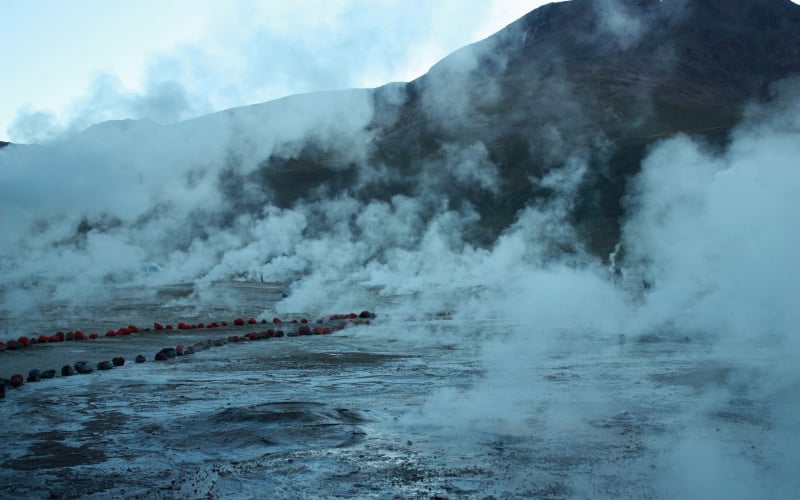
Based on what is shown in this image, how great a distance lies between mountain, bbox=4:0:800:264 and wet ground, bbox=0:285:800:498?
79.2ft

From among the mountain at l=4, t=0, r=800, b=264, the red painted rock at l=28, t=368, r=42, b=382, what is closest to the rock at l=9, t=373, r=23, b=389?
the red painted rock at l=28, t=368, r=42, b=382

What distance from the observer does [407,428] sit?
9.28 metres

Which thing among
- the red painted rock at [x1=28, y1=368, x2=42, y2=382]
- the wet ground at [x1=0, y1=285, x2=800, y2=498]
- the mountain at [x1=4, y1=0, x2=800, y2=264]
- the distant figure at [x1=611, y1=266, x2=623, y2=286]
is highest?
the mountain at [x1=4, y1=0, x2=800, y2=264]

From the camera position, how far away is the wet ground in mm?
7059

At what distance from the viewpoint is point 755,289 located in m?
14.2

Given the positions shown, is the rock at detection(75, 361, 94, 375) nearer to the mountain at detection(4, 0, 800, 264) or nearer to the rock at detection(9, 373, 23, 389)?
the rock at detection(9, 373, 23, 389)

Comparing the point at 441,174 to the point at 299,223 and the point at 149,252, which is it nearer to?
the point at 299,223

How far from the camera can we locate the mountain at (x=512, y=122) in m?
60.8

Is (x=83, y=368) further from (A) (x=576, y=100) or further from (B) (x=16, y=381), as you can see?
(A) (x=576, y=100)

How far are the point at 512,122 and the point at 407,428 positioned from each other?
89.5 meters

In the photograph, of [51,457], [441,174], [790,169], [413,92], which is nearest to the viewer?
[51,457]

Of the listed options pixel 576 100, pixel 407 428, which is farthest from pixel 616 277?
pixel 576 100

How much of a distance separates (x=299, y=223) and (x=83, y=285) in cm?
2398

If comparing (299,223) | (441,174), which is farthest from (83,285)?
(441,174)
